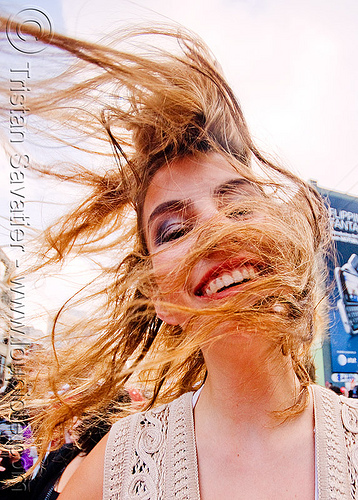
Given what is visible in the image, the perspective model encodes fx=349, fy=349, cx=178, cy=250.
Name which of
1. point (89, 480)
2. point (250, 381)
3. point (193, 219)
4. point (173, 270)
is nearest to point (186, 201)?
point (193, 219)

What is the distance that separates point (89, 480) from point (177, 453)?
316 mm

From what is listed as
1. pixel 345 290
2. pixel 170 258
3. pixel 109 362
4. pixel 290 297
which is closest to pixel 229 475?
pixel 290 297

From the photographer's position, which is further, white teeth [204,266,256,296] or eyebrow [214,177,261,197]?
eyebrow [214,177,261,197]

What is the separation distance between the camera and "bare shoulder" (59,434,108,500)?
107 cm

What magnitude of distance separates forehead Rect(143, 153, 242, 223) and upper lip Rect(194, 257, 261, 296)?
0.72ft

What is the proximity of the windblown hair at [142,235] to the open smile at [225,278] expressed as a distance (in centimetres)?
3

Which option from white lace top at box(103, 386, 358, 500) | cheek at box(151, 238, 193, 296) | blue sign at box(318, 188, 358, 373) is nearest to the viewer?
white lace top at box(103, 386, 358, 500)

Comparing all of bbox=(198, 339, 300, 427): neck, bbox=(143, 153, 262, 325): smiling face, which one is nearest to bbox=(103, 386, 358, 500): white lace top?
bbox=(198, 339, 300, 427): neck

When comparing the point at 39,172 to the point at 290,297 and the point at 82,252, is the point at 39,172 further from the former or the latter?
the point at 290,297

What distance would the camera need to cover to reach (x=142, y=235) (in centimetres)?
132

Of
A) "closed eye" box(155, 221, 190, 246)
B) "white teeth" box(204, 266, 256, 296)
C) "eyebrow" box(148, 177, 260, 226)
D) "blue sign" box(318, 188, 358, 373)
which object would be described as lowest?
"white teeth" box(204, 266, 256, 296)

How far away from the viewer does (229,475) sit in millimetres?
932

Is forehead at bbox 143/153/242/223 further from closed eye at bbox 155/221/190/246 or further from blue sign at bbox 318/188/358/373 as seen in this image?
blue sign at bbox 318/188/358/373

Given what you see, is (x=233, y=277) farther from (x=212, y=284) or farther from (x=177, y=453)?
(x=177, y=453)
